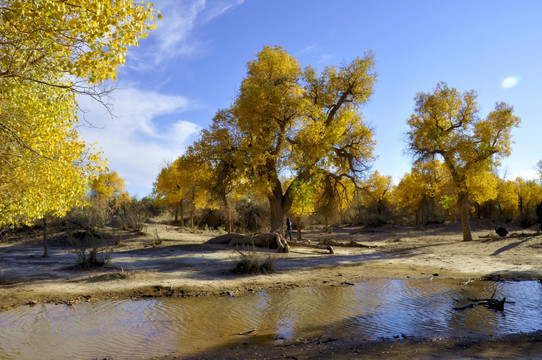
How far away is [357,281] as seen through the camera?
10.8 m

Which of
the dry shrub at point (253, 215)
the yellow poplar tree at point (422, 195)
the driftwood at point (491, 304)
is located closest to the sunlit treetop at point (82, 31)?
the driftwood at point (491, 304)

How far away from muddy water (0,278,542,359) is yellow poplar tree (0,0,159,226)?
2.41 metres

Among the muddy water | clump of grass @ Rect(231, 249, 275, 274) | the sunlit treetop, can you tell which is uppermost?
the sunlit treetop

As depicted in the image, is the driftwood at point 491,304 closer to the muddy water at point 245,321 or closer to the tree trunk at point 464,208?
the muddy water at point 245,321

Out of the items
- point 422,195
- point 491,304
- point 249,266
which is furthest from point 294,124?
point 422,195

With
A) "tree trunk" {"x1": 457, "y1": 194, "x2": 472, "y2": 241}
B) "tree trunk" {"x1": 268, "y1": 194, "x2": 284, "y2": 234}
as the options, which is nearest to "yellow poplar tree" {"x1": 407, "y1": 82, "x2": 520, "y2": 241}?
"tree trunk" {"x1": 457, "y1": 194, "x2": 472, "y2": 241}

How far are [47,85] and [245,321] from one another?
5.88 m

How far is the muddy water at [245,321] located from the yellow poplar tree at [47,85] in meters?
2.41

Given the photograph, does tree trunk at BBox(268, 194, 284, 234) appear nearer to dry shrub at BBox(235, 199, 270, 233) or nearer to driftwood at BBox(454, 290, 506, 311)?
driftwood at BBox(454, 290, 506, 311)

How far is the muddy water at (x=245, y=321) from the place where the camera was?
5.62m

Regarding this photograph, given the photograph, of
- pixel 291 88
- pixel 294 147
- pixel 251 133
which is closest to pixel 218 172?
pixel 251 133

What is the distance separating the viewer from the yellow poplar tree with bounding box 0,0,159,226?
5188 mm

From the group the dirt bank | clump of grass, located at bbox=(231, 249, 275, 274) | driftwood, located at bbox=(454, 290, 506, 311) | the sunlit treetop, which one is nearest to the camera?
the sunlit treetop

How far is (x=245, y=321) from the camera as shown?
6.77 m
